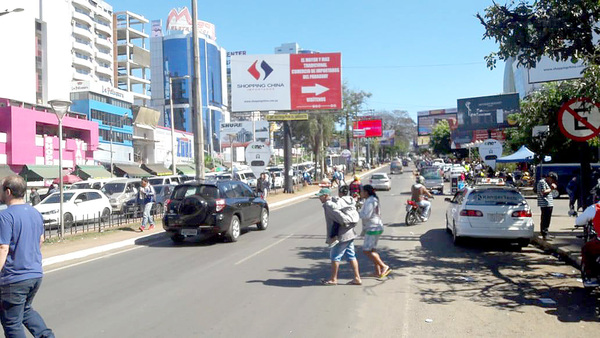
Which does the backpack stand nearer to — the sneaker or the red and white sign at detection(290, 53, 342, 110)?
the sneaker

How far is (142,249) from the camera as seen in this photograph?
44.0 ft

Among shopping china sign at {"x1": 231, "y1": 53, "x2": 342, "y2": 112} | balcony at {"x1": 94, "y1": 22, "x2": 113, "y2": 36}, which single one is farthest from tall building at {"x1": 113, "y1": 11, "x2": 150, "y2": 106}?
shopping china sign at {"x1": 231, "y1": 53, "x2": 342, "y2": 112}

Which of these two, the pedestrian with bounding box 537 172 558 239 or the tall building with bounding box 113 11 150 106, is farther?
the tall building with bounding box 113 11 150 106

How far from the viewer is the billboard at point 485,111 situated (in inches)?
1945

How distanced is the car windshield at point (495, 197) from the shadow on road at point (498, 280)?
3.61ft

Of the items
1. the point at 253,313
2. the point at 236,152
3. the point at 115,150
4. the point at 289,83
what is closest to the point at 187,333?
the point at 253,313

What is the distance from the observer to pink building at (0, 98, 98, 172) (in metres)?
40.7

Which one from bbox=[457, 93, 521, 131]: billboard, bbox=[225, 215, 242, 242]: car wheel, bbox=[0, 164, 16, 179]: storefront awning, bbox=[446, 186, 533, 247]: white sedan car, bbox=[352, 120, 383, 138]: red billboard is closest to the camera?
bbox=[446, 186, 533, 247]: white sedan car

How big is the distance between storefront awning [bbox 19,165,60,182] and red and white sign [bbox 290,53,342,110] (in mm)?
19899

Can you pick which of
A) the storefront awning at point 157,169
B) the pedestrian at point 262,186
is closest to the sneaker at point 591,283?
the pedestrian at point 262,186

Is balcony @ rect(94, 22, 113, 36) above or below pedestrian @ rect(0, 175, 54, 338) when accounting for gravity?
above

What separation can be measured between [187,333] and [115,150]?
55.0 m

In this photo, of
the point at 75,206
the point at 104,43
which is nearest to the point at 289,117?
the point at 75,206

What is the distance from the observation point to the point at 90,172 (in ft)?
155
